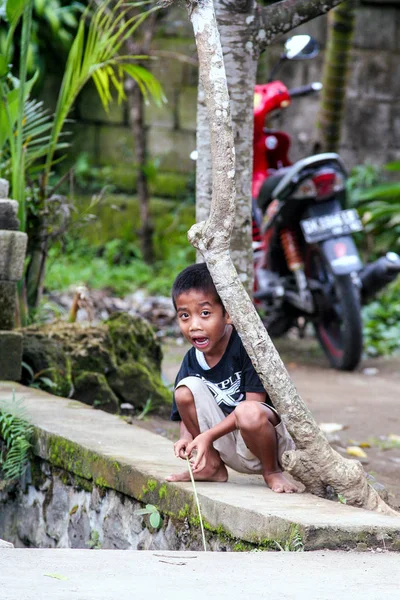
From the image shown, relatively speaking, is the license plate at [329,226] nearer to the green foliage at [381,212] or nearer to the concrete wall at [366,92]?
the green foliage at [381,212]

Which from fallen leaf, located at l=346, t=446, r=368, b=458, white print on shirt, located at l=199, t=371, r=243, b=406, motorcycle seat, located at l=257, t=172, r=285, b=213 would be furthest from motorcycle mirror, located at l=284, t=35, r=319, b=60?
white print on shirt, located at l=199, t=371, r=243, b=406

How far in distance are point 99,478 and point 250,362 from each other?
2.08 ft

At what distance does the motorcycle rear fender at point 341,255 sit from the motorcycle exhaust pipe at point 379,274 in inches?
8.0

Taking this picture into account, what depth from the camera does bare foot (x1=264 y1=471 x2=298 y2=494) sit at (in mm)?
2723

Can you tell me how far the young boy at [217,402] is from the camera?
2693 millimetres

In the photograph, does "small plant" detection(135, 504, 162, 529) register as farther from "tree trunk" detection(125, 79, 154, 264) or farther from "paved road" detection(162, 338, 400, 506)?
"tree trunk" detection(125, 79, 154, 264)

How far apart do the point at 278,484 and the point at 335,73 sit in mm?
5796

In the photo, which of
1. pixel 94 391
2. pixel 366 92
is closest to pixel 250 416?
pixel 94 391

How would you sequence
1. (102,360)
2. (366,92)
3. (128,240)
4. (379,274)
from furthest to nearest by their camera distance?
(366,92), (128,240), (379,274), (102,360)

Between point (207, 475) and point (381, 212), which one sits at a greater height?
point (381, 212)

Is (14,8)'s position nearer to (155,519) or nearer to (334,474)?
(155,519)

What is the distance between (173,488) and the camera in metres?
2.65

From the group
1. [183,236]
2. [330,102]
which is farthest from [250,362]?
[183,236]

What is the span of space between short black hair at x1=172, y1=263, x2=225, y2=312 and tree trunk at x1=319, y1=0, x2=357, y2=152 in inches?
207
